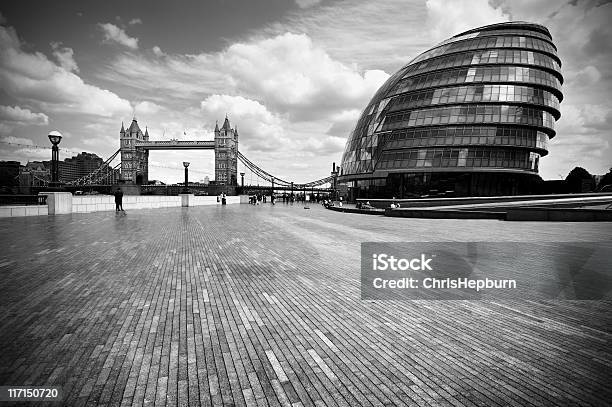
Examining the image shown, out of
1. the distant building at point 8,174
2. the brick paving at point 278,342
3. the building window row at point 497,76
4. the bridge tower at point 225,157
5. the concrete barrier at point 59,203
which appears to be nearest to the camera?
the brick paving at point 278,342

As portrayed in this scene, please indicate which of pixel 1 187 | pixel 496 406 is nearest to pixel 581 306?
pixel 496 406

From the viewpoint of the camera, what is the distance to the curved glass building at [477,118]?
1828 inches

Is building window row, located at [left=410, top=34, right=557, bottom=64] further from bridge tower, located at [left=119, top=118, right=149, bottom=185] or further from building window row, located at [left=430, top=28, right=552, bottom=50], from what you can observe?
bridge tower, located at [left=119, top=118, right=149, bottom=185]

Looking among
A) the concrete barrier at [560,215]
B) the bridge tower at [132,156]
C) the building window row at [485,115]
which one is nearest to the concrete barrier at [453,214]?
the concrete barrier at [560,215]

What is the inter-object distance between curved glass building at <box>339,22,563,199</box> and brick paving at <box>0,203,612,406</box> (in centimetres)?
4539

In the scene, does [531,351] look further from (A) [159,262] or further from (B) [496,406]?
(A) [159,262]

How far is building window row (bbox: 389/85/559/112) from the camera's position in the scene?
46344 mm

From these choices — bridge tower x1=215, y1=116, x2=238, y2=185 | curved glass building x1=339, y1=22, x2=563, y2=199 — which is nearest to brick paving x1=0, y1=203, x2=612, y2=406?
curved glass building x1=339, y1=22, x2=563, y2=199

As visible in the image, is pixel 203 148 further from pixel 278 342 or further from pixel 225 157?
pixel 278 342

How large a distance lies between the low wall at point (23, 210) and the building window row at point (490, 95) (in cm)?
4784

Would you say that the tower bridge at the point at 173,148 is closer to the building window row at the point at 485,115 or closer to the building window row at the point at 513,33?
the building window row at the point at 485,115

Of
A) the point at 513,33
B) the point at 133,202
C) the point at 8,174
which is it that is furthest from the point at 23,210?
the point at 513,33

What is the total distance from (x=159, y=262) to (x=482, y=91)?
5120cm

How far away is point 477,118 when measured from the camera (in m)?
46.2
